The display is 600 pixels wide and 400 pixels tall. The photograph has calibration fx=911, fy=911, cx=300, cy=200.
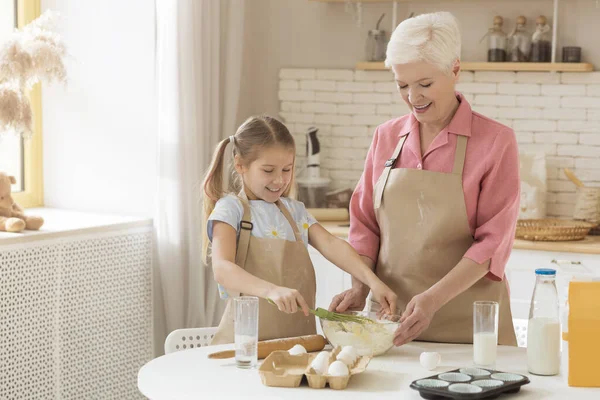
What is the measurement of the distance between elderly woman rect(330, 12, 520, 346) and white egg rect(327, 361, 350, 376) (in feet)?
1.12

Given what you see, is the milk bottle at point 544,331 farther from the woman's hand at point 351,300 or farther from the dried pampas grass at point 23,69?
the dried pampas grass at point 23,69

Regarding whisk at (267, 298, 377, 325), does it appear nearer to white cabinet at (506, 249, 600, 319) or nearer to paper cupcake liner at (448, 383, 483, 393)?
paper cupcake liner at (448, 383, 483, 393)

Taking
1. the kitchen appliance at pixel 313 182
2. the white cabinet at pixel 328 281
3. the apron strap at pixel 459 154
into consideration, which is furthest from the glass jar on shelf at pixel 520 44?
the apron strap at pixel 459 154

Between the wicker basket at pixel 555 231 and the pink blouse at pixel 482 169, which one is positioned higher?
the pink blouse at pixel 482 169

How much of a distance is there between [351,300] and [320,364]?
532 mm

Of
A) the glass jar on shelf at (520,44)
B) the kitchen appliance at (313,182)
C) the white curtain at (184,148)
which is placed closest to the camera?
the white curtain at (184,148)

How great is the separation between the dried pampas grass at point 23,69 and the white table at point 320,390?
5.41ft

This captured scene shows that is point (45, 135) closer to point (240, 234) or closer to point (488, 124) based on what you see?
point (240, 234)

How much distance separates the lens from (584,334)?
207 cm

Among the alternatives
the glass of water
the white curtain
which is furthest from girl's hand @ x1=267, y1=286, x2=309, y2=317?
the white curtain

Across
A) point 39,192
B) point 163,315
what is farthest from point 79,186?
point 163,315

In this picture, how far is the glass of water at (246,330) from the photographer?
2.13 m

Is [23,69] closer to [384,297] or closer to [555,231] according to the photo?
[384,297]

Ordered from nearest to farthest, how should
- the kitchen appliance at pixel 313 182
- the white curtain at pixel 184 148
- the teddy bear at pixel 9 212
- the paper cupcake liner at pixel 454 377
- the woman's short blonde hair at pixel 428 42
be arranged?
the paper cupcake liner at pixel 454 377 → the woman's short blonde hair at pixel 428 42 → the teddy bear at pixel 9 212 → the white curtain at pixel 184 148 → the kitchen appliance at pixel 313 182
